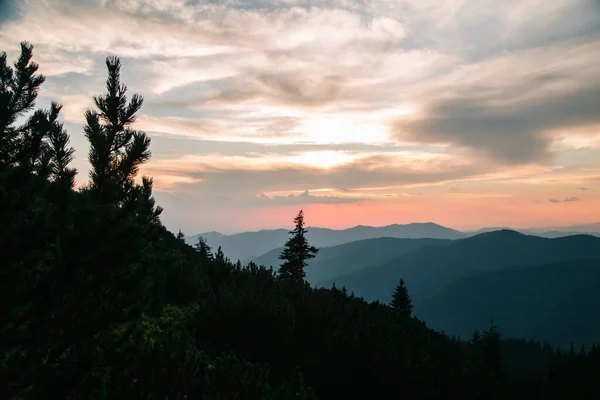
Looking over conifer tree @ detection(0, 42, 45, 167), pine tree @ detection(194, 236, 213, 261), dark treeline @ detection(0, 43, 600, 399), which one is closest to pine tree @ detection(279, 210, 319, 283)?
pine tree @ detection(194, 236, 213, 261)

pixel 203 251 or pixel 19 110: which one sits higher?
pixel 19 110

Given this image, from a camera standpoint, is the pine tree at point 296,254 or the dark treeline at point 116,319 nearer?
the dark treeline at point 116,319

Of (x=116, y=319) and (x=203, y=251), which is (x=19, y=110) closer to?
(x=116, y=319)

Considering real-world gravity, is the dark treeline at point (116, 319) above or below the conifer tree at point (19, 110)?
below

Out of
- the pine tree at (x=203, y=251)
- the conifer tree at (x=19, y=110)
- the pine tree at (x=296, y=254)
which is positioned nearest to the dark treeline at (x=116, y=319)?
the conifer tree at (x=19, y=110)

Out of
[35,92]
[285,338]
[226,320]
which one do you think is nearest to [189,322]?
[226,320]

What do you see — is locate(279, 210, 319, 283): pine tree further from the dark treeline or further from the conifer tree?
the conifer tree

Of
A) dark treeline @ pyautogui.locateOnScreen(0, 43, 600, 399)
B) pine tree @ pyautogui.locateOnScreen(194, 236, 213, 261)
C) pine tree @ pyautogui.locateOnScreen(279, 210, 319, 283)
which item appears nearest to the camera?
dark treeline @ pyautogui.locateOnScreen(0, 43, 600, 399)

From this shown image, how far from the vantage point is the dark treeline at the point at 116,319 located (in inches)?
202

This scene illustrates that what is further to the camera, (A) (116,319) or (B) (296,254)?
(B) (296,254)

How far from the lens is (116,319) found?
5.71 meters

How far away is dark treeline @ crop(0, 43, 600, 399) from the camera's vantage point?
5.13 m

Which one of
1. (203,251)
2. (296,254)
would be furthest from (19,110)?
(296,254)

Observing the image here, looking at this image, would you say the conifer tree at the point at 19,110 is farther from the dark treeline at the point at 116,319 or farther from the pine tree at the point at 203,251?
the pine tree at the point at 203,251
